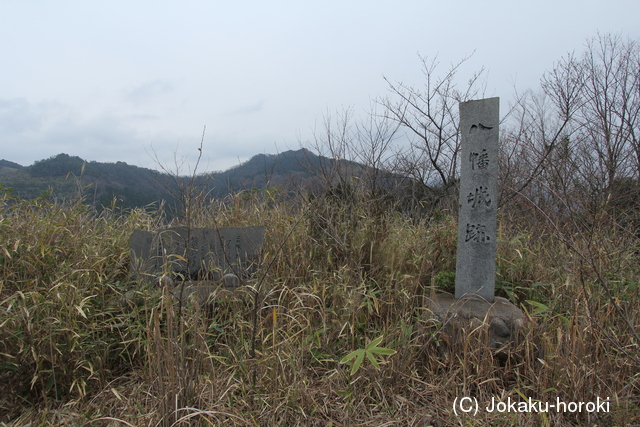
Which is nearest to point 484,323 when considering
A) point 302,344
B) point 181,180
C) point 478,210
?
point 478,210

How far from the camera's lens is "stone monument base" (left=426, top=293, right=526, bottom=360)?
Result: 2531 millimetres

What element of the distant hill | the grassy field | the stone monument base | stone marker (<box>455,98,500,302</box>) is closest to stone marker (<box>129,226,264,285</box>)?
the grassy field

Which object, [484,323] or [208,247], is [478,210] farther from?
[208,247]

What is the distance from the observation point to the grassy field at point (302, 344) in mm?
2020

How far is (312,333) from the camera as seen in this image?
270 cm

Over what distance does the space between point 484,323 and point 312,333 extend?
1.25 metres

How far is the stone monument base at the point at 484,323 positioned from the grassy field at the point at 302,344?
7 cm

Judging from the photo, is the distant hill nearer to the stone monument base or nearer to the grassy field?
the grassy field

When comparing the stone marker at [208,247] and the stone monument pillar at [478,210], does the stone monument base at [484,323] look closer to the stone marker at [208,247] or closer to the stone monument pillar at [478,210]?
the stone monument pillar at [478,210]

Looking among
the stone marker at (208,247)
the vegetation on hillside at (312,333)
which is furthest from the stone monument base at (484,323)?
the stone marker at (208,247)

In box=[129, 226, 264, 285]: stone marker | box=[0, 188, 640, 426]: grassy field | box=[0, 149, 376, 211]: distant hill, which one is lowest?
box=[0, 188, 640, 426]: grassy field

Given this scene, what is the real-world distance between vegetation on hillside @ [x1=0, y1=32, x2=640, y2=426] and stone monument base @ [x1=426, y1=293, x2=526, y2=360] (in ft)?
0.21

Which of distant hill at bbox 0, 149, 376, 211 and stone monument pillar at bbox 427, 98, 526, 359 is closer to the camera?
stone monument pillar at bbox 427, 98, 526, 359

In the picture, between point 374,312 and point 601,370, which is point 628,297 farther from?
point 374,312
